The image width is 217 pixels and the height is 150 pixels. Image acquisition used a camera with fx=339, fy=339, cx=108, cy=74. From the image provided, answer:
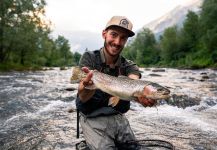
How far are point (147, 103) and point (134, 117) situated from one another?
19.5 ft

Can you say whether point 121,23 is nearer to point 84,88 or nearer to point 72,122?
point 84,88

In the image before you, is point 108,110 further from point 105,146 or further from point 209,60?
point 209,60

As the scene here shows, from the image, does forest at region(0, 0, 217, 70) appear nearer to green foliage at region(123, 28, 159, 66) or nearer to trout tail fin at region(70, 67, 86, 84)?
green foliage at region(123, 28, 159, 66)

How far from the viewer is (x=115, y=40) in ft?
17.7

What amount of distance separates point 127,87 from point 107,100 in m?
0.99

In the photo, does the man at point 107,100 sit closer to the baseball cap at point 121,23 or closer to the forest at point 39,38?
the baseball cap at point 121,23

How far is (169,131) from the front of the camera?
29.2ft

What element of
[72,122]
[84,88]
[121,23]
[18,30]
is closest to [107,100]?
[84,88]

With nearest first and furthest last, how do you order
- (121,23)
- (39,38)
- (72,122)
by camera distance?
(121,23) < (72,122) < (39,38)

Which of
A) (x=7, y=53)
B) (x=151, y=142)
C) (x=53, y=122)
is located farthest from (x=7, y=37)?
(x=151, y=142)

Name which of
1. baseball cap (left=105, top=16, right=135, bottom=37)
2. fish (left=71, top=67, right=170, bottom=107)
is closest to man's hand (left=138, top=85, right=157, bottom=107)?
fish (left=71, top=67, right=170, bottom=107)

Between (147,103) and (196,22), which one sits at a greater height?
(196,22)

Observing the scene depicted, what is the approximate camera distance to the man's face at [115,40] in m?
5.41

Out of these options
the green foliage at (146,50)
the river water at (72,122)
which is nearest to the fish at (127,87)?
the river water at (72,122)
